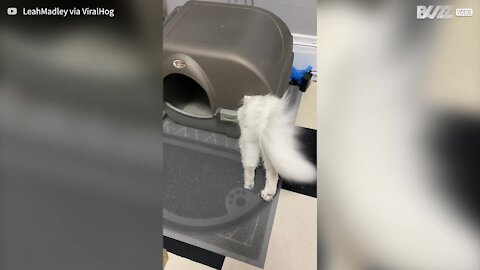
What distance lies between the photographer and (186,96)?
127 centimetres

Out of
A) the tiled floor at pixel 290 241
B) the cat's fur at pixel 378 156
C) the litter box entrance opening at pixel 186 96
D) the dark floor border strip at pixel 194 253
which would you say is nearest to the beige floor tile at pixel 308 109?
the tiled floor at pixel 290 241

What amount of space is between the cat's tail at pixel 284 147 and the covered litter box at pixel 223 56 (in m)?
0.14

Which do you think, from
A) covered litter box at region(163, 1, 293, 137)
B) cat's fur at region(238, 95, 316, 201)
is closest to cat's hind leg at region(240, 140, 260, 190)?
cat's fur at region(238, 95, 316, 201)

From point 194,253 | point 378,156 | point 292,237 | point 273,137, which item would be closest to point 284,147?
point 273,137

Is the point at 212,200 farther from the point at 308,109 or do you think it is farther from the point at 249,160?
the point at 308,109

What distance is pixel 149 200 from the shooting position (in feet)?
1.40

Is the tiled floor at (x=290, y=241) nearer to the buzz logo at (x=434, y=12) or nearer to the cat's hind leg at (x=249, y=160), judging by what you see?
the cat's hind leg at (x=249, y=160)

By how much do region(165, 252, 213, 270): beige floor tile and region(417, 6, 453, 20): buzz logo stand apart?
647 mm

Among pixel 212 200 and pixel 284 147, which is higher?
pixel 284 147

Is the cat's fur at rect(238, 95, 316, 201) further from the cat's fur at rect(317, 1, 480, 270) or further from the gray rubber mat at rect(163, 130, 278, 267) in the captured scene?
the cat's fur at rect(317, 1, 480, 270)

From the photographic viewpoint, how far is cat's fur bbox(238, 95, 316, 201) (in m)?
0.89

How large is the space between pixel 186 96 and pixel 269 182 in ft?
1.49

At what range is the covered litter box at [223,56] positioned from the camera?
101 centimetres

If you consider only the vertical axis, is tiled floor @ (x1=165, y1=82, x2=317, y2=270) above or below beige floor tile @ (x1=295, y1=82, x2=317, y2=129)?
below
